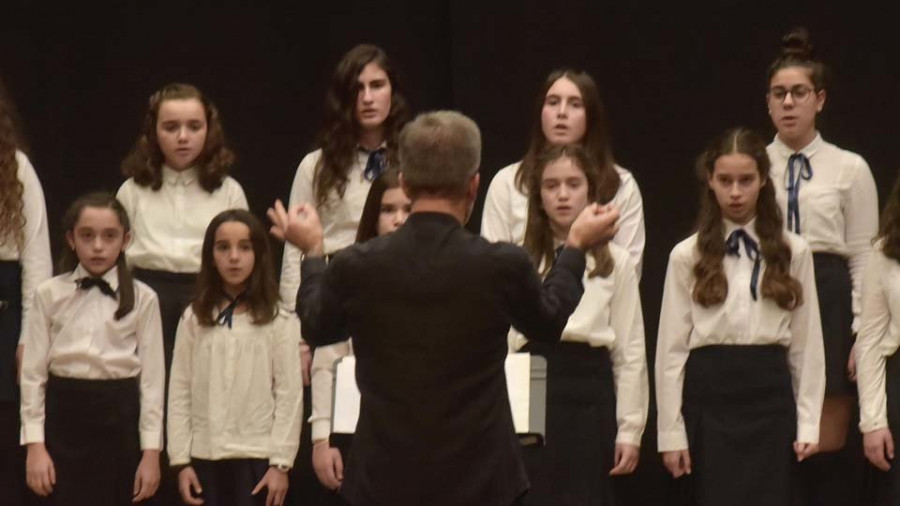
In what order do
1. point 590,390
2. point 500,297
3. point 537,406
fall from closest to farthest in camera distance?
point 500,297 < point 537,406 < point 590,390

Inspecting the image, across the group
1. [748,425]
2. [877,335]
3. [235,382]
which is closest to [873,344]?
[877,335]

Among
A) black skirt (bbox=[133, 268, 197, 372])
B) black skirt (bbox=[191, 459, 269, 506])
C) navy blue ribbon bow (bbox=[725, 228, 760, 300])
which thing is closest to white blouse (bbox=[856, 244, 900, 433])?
navy blue ribbon bow (bbox=[725, 228, 760, 300])

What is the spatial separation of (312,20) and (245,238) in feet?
5.08

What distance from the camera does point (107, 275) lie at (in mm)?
5234

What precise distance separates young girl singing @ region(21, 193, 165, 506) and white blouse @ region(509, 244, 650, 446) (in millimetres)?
1160

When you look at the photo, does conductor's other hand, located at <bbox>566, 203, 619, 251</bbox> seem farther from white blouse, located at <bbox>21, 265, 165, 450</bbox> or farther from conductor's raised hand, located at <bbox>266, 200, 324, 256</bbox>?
white blouse, located at <bbox>21, 265, 165, 450</bbox>

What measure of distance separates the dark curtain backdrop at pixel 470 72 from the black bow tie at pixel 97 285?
4.46ft

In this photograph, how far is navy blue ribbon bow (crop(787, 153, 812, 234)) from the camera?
5.27 m

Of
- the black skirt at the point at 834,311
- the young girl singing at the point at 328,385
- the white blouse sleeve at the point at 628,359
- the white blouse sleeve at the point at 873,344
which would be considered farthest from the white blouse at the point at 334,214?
the white blouse sleeve at the point at 873,344

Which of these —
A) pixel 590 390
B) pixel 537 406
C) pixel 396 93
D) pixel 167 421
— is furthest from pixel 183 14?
pixel 537 406

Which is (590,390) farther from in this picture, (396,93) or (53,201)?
(53,201)

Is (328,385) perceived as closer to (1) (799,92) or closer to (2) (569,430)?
(2) (569,430)

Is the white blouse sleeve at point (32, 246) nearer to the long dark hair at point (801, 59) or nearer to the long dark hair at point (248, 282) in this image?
the long dark hair at point (248, 282)

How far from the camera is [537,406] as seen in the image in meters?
3.92
